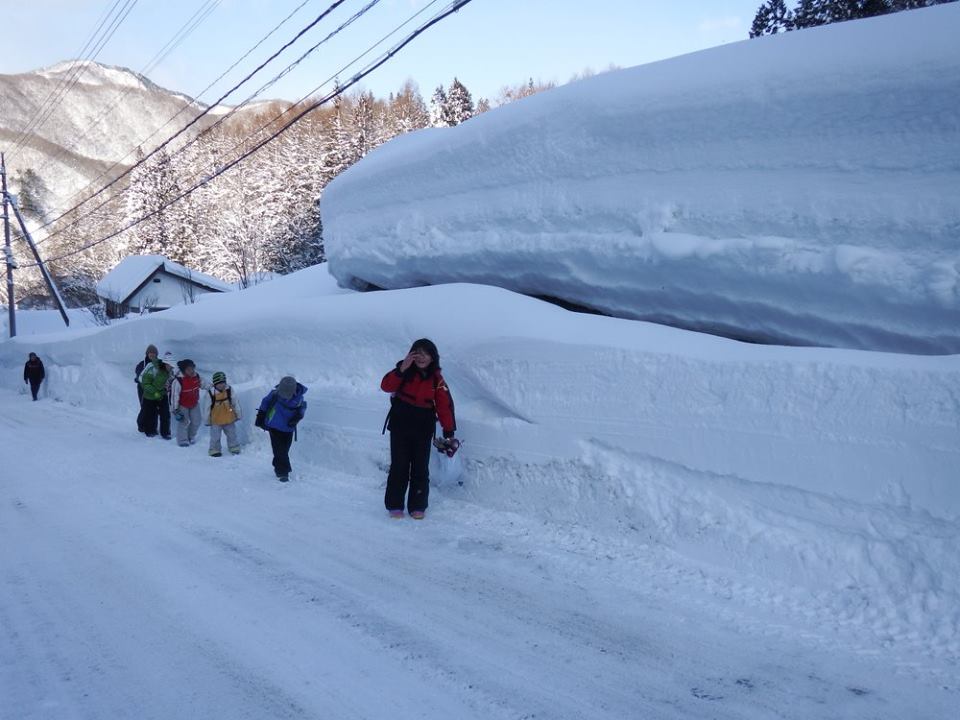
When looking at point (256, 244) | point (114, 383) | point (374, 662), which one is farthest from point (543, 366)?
point (256, 244)

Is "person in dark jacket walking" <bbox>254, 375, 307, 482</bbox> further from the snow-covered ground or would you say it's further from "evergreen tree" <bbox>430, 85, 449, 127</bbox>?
"evergreen tree" <bbox>430, 85, 449, 127</bbox>

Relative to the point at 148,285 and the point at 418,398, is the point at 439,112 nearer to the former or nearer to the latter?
the point at 148,285

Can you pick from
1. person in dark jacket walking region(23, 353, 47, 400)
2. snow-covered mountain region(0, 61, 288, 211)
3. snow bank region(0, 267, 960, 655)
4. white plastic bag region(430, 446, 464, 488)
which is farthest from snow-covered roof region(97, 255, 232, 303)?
snow-covered mountain region(0, 61, 288, 211)

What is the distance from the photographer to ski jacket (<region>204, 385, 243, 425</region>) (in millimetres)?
8008

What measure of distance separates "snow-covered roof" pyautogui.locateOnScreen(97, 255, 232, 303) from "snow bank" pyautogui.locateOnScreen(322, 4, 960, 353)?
29.9 m

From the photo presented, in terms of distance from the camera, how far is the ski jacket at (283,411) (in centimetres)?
669

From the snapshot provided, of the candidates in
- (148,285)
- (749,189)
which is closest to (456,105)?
(148,285)

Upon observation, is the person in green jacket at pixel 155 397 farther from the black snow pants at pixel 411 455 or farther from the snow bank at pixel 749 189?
the black snow pants at pixel 411 455

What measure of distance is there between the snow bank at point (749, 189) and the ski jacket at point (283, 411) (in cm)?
247

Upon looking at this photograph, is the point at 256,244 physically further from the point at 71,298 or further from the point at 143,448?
the point at 143,448

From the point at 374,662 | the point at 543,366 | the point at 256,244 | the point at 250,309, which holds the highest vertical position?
the point at 256,244

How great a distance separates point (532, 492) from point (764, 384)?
77.8 inches

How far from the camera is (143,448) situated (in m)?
8.80

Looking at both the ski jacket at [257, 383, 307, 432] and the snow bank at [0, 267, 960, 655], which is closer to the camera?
the snow bank at [0, 267, 960, 655]
